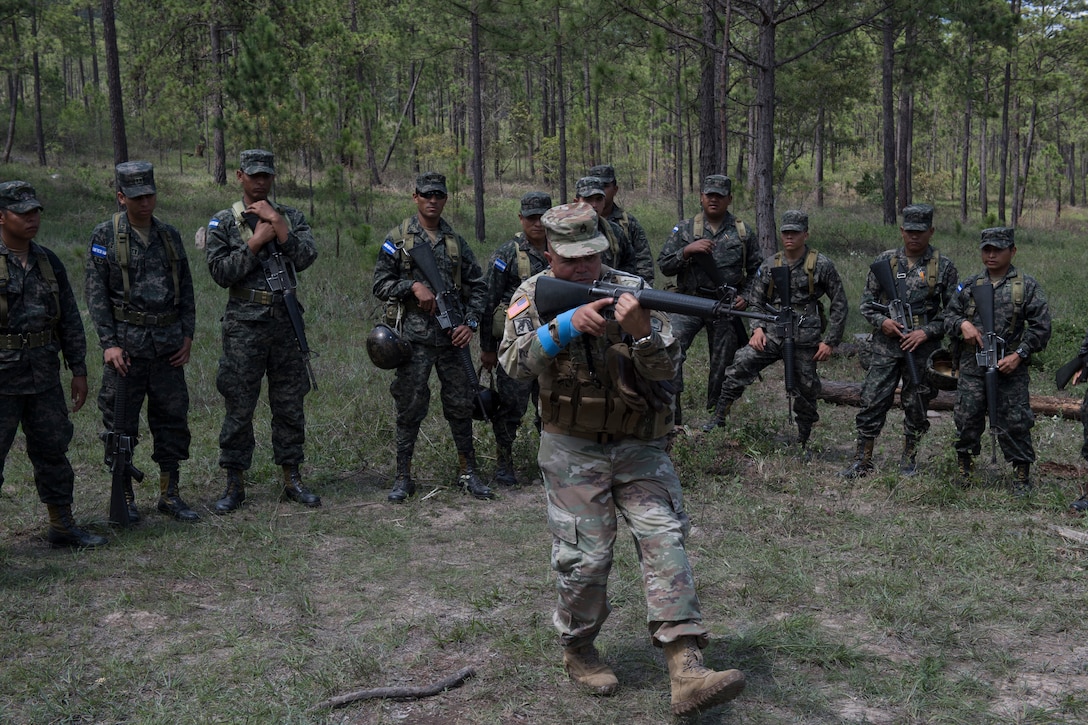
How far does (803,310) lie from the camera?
291 inches

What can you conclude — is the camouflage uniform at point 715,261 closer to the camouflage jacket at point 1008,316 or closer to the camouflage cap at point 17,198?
the camouflage jacket at point 1008,316

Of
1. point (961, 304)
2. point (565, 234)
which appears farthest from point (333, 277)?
point (565, 234)

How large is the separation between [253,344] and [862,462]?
15.1ft

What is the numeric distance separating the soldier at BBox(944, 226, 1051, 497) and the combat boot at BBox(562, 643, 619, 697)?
3.89 metres

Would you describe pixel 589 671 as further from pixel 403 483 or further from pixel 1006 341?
pixel 1006 341

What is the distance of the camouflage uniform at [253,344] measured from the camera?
5989 millimetres

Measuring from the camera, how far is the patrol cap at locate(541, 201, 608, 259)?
3.59 meters

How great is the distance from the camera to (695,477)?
22.1ft

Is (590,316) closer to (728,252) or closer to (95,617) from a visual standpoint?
(95,617)

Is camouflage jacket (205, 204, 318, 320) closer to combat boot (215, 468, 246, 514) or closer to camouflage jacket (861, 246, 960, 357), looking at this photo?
combat boot (215, 468, 246, 514)

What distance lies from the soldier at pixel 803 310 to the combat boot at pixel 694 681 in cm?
424

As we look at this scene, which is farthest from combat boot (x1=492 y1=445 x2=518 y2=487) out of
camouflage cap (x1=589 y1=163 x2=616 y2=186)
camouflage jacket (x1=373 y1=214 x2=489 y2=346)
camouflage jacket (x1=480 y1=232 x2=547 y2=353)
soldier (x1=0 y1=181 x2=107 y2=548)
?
soldier (x1=0 y1=181 x2=107 y2=548)

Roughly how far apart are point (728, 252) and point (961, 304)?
2.00 meters

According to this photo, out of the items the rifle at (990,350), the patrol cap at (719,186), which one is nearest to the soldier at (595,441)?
the rifle at (990,350)
